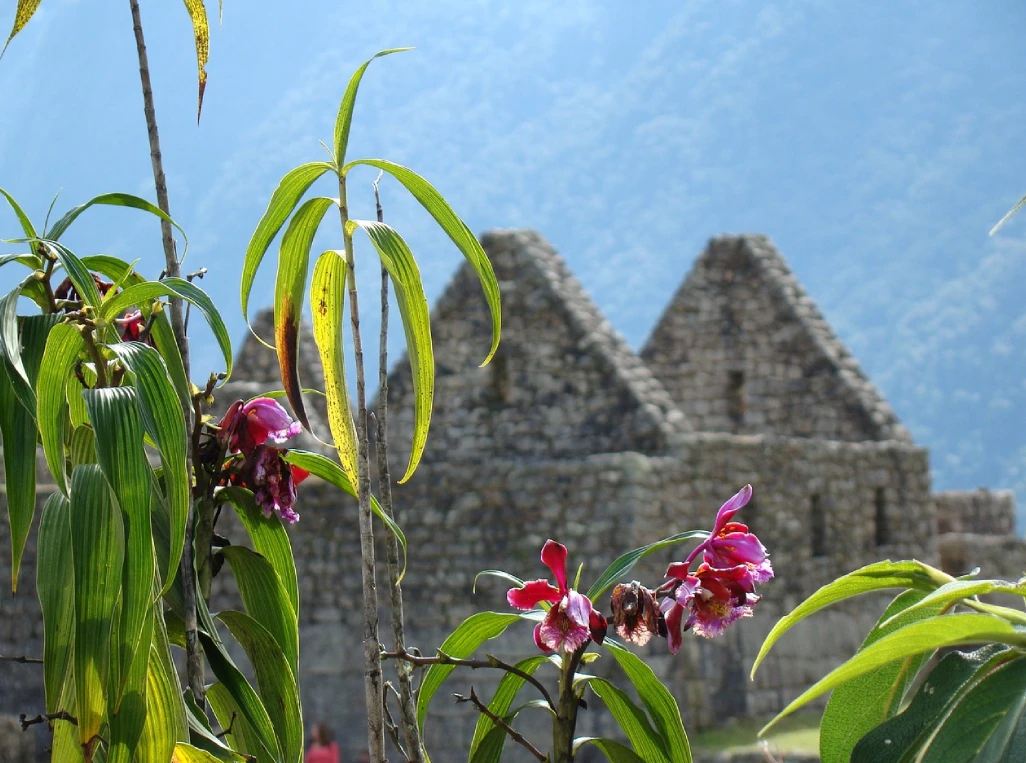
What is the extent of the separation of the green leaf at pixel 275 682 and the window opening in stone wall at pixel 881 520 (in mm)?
9600

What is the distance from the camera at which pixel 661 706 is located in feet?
7.18

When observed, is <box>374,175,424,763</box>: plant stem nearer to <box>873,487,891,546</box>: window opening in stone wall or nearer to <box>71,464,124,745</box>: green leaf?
<box>71,464,124,745</box>: green leaf

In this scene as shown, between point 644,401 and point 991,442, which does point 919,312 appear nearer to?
point 991,442

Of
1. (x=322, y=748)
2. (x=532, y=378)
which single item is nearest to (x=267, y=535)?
(x=322, y=748)

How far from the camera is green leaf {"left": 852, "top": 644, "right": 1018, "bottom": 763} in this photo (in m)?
1.70

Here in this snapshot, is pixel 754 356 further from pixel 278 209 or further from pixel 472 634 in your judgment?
pixel 278 209

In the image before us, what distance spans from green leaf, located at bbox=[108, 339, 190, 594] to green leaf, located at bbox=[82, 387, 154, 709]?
24 mm

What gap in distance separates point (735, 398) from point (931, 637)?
11401 millimetres

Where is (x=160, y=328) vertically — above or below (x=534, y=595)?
above

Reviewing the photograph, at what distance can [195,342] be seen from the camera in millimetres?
133125

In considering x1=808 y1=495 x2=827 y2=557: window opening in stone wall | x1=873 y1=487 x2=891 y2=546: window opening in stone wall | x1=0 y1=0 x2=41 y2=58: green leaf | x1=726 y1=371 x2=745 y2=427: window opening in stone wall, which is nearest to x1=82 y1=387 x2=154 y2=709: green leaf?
x1=0 y1=0 x2=41 y2=58: green leaf

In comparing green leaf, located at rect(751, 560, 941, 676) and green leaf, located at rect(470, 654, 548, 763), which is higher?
green leaf, located at rect(751, 560, 941, 676)

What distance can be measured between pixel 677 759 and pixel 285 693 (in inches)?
24.9

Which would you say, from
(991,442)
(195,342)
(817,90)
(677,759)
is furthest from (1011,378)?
(677,759)
